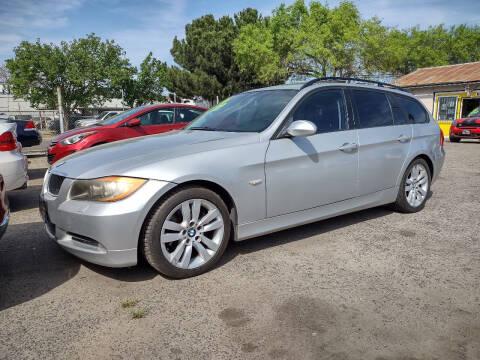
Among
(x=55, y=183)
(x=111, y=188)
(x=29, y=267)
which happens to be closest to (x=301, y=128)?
(x=111, y=188)

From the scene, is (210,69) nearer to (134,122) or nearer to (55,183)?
(134,122)

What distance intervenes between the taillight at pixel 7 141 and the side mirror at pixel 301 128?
4.02m

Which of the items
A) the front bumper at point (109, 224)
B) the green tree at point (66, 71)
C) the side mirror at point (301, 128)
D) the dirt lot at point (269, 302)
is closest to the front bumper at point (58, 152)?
the dirt lot at point (269, 302)

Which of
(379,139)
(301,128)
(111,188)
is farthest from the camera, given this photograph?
(379,139)

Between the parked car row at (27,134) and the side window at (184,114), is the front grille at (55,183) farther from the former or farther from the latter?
the parked car row at (27,134)

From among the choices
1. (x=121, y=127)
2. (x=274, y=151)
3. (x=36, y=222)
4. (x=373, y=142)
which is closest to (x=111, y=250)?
(x=274, y=151)

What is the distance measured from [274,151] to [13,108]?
2084 inches

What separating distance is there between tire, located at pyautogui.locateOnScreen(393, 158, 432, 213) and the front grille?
3.76 m

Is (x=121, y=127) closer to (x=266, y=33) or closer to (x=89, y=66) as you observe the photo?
(x=89, y=66)

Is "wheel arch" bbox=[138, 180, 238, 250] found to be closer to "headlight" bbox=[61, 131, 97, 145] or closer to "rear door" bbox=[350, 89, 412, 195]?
"rear door" bbox=[350, 89, 412, 195]

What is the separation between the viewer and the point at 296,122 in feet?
11.5

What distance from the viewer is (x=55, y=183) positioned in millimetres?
3281

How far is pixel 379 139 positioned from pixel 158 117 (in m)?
5.04

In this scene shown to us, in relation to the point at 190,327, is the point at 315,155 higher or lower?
higher
